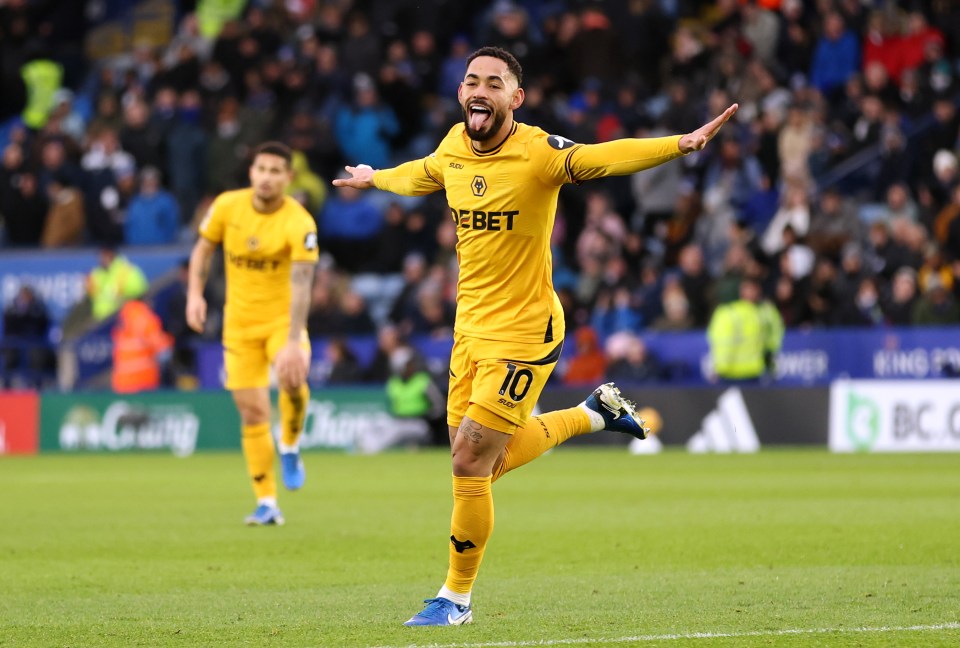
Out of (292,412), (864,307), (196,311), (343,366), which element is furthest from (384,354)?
(196,311)

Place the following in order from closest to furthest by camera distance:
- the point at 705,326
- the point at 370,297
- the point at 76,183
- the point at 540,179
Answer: the point at 540,179 < the point at 705,326 < the point at 370,297 < the point at 76,183

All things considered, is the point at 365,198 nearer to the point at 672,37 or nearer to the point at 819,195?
the point at 672,37

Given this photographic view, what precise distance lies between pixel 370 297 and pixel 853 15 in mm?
8530

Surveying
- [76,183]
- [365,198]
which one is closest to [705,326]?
[365,198]

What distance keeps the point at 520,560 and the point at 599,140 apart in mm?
15295

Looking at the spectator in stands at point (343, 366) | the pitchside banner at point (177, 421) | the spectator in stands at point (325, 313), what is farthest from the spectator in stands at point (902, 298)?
the spectator in stands at point (325, 313)

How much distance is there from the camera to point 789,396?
2186 cm

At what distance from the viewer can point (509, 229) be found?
7703 mm

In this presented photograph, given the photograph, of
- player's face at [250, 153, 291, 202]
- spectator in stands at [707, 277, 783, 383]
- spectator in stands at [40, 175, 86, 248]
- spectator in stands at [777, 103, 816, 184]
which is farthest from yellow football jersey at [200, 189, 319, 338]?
spectator in stands at [40, 175, 86, 248]

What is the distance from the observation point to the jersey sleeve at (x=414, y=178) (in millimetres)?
8141

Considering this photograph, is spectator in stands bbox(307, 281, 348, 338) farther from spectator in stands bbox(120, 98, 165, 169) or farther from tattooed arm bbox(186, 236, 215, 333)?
tattooed arm bbox(186, 236, 215, 333)

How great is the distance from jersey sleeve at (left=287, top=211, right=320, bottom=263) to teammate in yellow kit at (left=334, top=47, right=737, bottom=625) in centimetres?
453

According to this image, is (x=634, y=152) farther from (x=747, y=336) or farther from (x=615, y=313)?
(x=615, y=313)

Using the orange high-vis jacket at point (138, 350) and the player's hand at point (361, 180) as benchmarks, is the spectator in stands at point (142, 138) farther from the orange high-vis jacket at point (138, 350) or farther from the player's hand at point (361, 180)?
the player's hand at point (361, 180)
